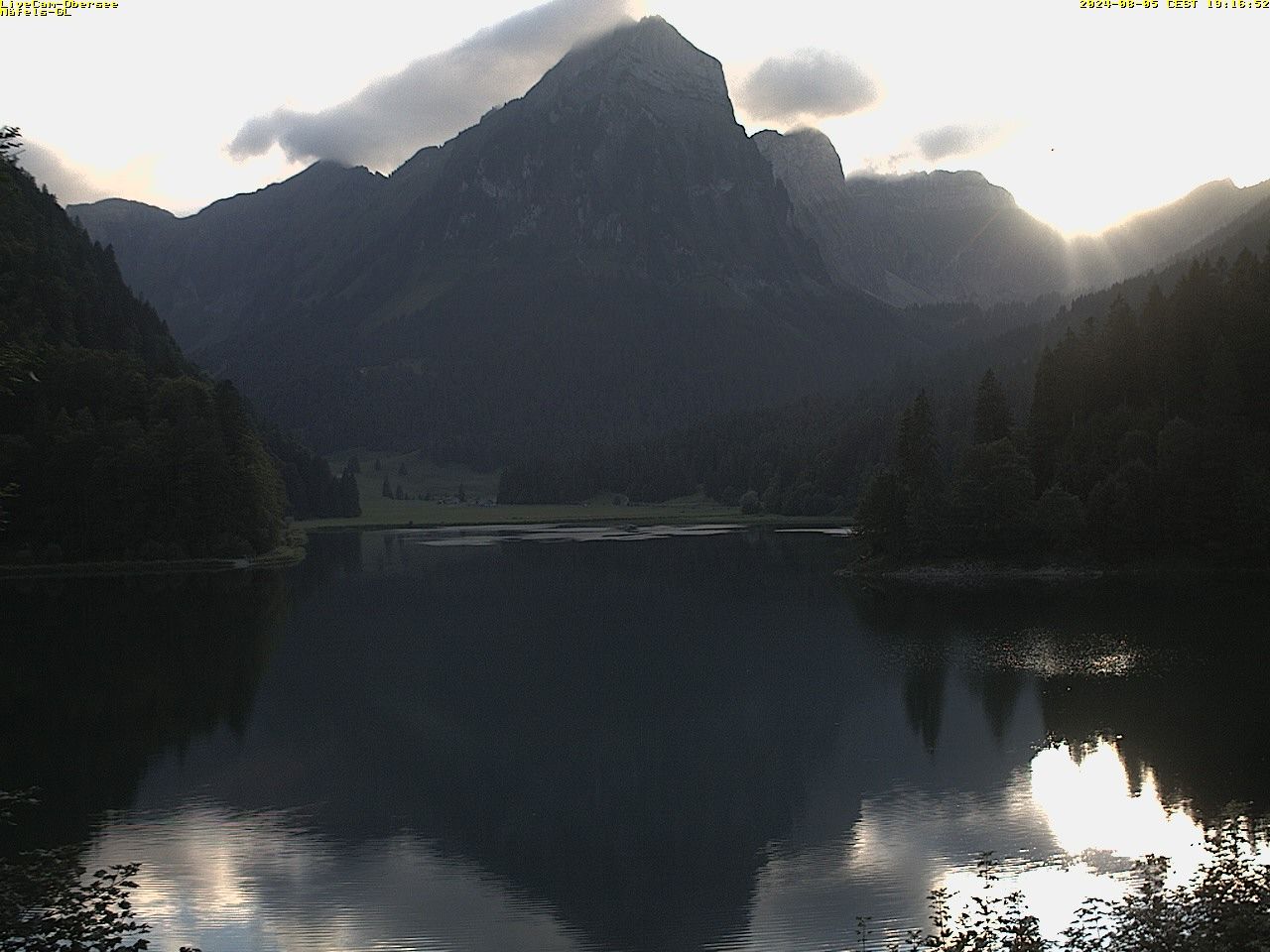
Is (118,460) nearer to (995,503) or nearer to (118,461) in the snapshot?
(118,461)

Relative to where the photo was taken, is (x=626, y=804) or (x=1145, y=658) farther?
(x=1145, y=658)

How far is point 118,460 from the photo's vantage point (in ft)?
418

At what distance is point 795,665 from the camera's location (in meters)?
69.1

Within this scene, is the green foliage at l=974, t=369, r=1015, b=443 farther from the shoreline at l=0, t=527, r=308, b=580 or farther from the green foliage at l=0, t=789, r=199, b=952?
the green foliage at l=0, t=789, r=199, b=952

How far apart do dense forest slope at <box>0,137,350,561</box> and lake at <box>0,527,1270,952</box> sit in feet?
130

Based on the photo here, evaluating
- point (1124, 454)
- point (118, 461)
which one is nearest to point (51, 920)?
point (1124, 454)

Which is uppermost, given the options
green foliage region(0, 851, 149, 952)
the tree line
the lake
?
the tree line

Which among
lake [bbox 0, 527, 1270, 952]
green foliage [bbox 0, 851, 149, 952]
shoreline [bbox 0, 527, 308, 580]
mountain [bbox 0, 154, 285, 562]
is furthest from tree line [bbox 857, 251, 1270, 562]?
green foliage [bbox 0, 851, 149, 952]

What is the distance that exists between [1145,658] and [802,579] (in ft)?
168

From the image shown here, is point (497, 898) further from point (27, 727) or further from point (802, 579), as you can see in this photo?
point (802, 579)

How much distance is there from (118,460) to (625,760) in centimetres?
9663

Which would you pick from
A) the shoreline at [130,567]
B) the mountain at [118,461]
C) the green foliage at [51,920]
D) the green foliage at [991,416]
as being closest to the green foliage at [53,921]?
the green foliage at [51,920]

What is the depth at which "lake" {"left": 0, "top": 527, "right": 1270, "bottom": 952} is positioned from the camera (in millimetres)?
32562

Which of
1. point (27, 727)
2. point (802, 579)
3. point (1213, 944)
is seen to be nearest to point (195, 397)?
point (802, 579)
